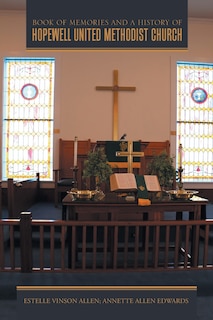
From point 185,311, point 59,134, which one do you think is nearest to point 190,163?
point 59,134

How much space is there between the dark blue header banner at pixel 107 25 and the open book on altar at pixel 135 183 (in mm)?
1131

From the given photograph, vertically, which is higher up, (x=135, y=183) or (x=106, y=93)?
(x=106, y=93)

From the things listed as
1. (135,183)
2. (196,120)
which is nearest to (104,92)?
(196,120)

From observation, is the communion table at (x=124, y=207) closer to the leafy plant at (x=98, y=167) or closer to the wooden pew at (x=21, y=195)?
the leafy plant at (x=98, y=167)

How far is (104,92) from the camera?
5.99 m

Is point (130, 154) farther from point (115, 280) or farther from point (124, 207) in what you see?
point (115, 280)

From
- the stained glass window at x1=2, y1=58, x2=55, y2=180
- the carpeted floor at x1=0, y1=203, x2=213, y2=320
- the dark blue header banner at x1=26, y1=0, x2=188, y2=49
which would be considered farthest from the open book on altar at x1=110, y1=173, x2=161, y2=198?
the stained glass window at x1=2, y1=58, x2=55, y2=180

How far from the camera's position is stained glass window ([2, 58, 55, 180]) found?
6.05 m

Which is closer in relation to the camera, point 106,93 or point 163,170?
point 163,170

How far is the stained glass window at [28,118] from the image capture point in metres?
6.05

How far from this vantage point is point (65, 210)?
10.7ft

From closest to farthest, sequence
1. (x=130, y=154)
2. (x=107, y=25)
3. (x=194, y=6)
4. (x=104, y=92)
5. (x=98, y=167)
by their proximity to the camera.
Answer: (x=107, y=25)
(x=98, y=167)
(x=130, y=154)
(x=194, y=6)
(x=104, y=92)

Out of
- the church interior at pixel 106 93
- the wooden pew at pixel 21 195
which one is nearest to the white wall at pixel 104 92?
the church interior at pixel 106 93

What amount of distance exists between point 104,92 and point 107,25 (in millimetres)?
3389
